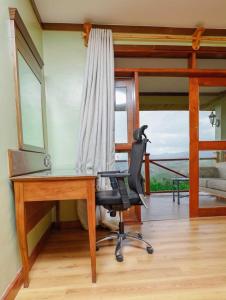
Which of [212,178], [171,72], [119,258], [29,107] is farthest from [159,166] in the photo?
[29,107]

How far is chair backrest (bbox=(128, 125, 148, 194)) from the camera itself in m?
1.95

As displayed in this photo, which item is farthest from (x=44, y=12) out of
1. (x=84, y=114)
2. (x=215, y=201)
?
(x=215, y=201)

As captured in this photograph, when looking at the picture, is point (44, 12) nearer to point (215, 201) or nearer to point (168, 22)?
point (168, 22)

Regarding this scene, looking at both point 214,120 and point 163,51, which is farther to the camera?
point 214,120

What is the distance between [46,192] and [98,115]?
4.39 feet

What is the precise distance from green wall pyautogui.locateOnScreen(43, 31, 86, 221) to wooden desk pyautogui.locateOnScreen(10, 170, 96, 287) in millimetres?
1208

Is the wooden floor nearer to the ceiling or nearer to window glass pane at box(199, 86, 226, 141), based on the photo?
window glass pane at box(199, 86, 226, 141)

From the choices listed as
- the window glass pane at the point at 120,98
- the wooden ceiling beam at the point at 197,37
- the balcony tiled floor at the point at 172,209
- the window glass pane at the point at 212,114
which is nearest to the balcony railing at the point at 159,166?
the balcony tiled floor at the point at 172,209

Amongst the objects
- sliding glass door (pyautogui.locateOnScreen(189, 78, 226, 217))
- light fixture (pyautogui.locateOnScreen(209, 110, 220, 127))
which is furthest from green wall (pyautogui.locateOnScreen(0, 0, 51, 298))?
light fixture (pyautogui.locateOnScreen(209, 110, 220, 127))

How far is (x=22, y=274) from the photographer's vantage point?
4.82 feet

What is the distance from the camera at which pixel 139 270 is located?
162 centimetres

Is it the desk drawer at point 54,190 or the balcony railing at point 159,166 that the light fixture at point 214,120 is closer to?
the balcony railing at point 159,166

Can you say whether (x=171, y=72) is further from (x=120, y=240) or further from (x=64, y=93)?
(x=120, y=240)

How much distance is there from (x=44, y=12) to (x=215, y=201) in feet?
11.2
